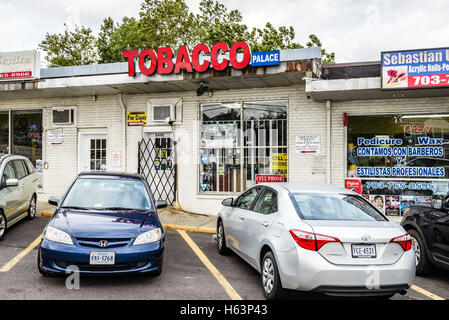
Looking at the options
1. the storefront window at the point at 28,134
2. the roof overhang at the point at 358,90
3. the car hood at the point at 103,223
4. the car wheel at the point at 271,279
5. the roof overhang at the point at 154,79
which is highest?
the roof overhang at the point at 154,79

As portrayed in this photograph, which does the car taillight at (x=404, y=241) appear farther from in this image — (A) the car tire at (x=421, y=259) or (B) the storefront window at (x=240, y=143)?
(B) the storefront window at (x=240, y=143)

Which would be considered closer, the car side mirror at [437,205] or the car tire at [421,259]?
the car side mirror at [437,205]

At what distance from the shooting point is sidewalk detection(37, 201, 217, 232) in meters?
9.66

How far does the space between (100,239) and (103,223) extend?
36 cm

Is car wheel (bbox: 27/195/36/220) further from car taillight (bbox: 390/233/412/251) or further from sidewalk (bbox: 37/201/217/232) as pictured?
car taillight (bbox: 390/233/412/251)

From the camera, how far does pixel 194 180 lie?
450 inches

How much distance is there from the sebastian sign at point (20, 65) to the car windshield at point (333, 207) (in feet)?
30.5

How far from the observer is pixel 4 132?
13.2 m

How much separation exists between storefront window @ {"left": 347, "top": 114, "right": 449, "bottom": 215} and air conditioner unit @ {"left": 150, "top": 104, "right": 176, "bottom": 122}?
5.00 meters

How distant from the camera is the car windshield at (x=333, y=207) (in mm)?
4852

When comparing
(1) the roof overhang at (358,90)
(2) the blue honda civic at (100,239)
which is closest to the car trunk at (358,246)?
(2) the blue honda civic at (100,239)

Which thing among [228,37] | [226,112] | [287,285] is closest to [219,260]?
[287,285]

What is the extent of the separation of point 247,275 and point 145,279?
151 cm

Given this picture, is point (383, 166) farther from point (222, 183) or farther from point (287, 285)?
point (287, 285)
